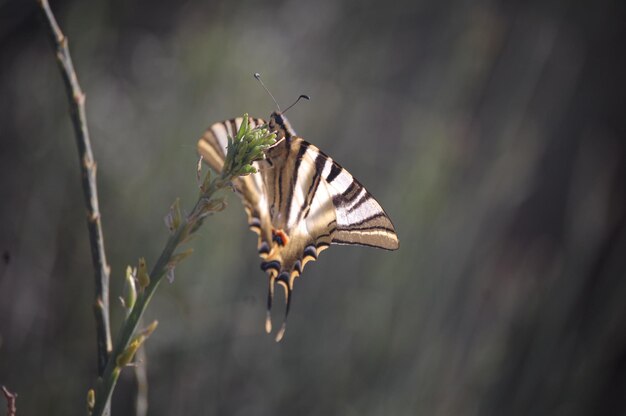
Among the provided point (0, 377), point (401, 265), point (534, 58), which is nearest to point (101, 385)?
point (0, 377)

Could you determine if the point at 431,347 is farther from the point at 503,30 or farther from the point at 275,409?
the point at 503,30

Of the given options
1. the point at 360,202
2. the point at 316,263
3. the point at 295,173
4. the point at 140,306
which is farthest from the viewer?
the point at 316,263

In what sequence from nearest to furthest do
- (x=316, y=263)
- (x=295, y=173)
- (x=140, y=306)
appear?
1. (x=140, y=306)
2. (x=295, y=173)
3. (x=316, y=263)

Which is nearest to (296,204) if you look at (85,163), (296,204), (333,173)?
(296,204)

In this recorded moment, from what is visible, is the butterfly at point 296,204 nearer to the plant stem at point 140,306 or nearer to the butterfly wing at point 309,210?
the butterfly wing at point 309,210

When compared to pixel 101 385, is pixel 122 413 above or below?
below

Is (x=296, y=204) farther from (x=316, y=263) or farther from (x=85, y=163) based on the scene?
(x=316, y=263)

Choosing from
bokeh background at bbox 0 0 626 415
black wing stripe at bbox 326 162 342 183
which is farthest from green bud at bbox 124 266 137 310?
bokeh background at bbox 0 0 626 415
